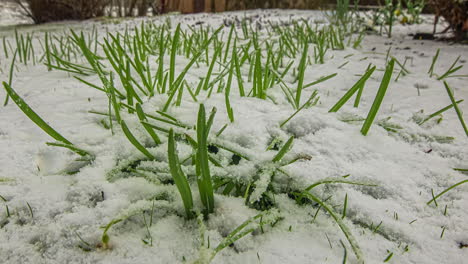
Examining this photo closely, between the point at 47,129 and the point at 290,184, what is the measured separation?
0.64 meters

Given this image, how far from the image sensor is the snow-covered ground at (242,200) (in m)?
0.61

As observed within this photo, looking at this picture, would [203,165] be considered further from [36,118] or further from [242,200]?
[36,118]

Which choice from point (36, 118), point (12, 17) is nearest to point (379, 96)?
point (36, 118)

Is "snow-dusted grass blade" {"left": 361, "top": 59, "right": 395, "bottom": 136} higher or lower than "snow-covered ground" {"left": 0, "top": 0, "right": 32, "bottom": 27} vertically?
lower

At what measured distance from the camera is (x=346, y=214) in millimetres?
727

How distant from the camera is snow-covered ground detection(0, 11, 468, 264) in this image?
0.61m

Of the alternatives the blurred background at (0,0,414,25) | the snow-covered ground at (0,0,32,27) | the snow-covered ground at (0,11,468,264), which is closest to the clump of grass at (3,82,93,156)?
the snow-covered ground at (0,11,468,264)

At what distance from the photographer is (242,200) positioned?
73 centimetres

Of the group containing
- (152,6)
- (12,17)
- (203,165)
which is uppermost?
(152,6)

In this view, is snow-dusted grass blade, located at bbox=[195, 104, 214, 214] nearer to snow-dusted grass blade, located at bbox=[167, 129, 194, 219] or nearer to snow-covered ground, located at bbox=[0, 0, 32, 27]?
snow-dusted grass blade, located at bbox=[167, 129, 194, 219]

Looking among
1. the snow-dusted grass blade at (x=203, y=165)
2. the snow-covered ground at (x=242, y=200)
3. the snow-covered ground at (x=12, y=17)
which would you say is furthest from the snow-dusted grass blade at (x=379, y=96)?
the snow-covered ground at (x=12, y=17)

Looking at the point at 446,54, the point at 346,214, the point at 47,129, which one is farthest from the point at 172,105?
the point at 446,54

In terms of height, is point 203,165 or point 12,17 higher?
point 12,17

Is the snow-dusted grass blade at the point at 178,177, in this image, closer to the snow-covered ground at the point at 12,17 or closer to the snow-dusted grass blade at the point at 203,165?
the snow-dusted grass blade at the point at 203,165
